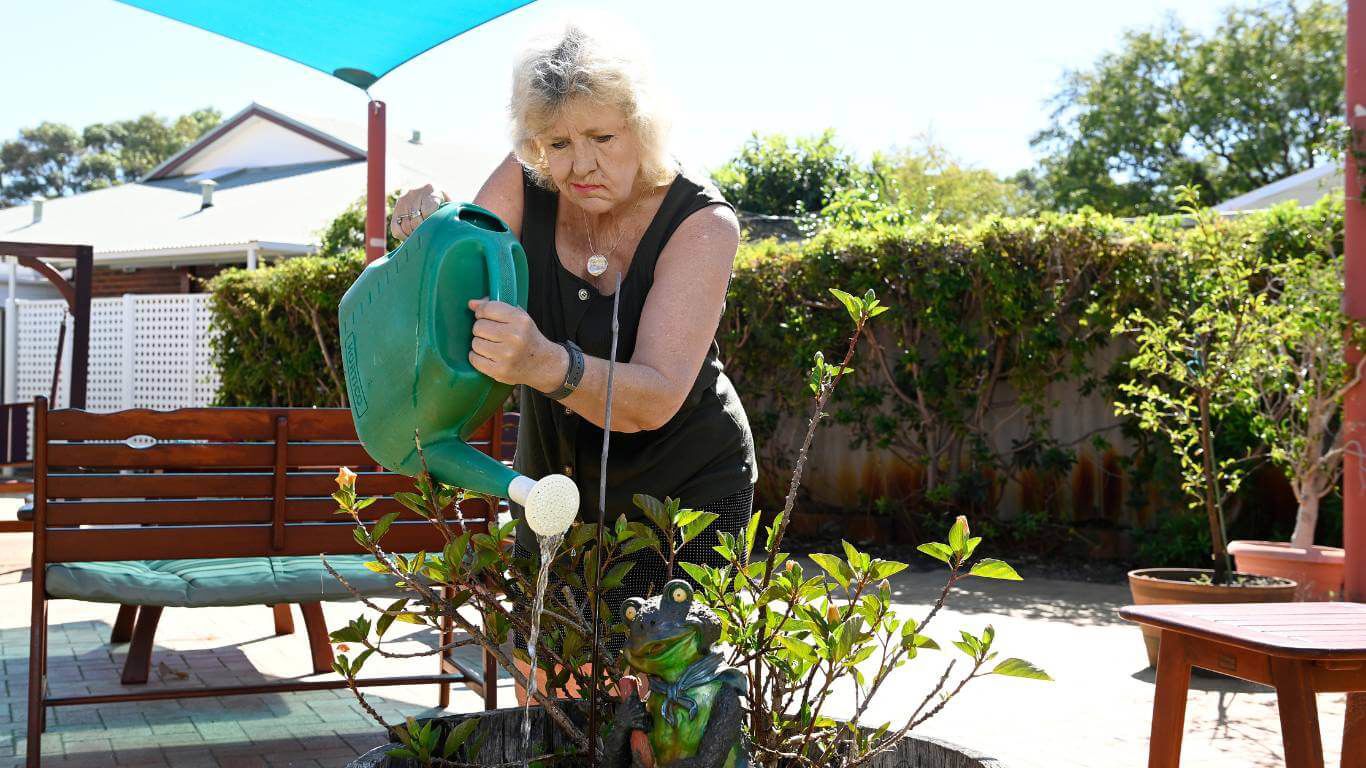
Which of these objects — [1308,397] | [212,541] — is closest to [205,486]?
[212,541]

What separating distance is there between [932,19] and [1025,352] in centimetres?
2309

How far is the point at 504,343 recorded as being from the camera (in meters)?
1.11

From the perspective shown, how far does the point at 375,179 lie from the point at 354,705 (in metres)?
1.92

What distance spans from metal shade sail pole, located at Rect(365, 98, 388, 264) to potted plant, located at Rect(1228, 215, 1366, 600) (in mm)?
3627

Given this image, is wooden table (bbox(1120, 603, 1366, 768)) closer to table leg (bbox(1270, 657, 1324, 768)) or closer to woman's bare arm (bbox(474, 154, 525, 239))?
table leg (bbox(1270, 657, 1324, 768))

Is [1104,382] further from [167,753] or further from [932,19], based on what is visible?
[932,19]

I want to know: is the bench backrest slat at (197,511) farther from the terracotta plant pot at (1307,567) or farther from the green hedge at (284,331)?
the green hedge at (284,331)

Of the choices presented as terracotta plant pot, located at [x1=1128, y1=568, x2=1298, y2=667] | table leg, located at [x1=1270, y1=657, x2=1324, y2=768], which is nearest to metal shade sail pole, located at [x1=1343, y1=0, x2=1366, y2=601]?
terracotta plant pot, located at [x1=1128, y1=568, x2=1298, y2=667]

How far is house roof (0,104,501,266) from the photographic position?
14.9 m

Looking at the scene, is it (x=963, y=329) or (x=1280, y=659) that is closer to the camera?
(x=1280, y=659)

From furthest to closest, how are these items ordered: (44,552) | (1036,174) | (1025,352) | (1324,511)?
(1036,174) → (1025,352) → (1324,511) → (44,552)

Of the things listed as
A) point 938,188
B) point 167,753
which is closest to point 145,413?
point 167,753

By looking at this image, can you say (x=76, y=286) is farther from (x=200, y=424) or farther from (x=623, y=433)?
(x=623, y=433)

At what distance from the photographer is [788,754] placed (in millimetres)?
1287
